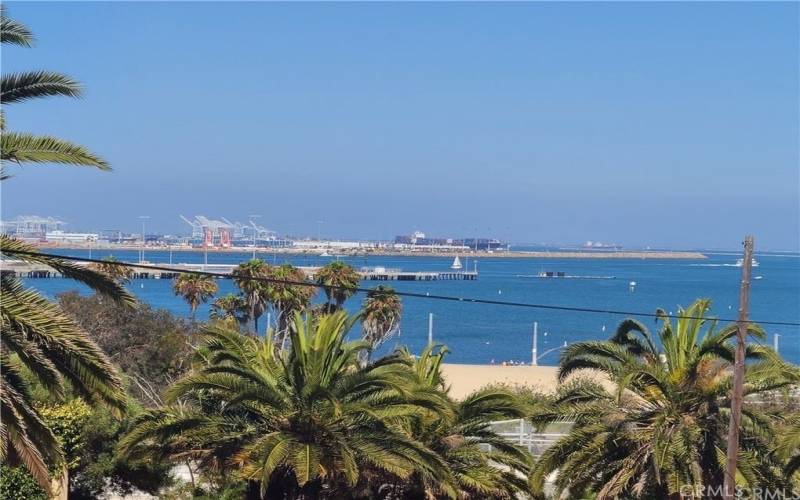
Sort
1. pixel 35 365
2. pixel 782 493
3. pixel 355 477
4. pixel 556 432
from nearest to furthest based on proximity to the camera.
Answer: pixel 35 365 → pixel 355 477 → pixel 782 493 → pixel 556 432

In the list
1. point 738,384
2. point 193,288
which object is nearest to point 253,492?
point 738,384

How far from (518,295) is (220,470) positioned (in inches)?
5499

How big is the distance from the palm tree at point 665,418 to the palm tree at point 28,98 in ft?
27.5

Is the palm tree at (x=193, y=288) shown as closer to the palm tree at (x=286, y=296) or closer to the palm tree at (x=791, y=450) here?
the palm tree at (x=286, y=296)

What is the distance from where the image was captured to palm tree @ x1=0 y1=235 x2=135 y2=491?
905 centimetres

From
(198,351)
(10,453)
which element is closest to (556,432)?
(198,351)

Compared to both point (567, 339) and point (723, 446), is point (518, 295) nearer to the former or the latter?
point (567, 339)

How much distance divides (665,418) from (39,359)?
9.55 meters

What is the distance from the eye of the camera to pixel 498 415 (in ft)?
57.5

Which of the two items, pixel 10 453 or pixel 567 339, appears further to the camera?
pixel 567 339

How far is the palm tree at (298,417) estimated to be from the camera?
15078 mm

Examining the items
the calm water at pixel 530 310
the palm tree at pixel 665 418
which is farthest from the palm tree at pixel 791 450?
the calm water at pixel 530 310

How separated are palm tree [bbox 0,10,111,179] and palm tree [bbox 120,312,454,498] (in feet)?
19.5

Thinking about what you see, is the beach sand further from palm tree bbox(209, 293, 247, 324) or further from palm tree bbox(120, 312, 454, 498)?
palm tree bbox(120, 312, 454, 498)
